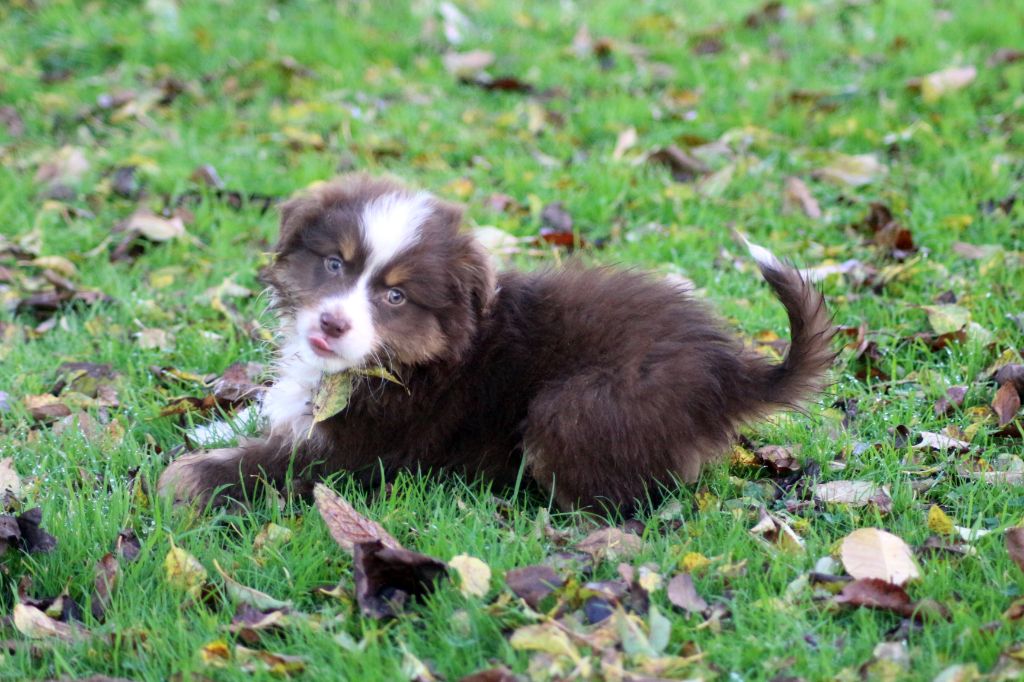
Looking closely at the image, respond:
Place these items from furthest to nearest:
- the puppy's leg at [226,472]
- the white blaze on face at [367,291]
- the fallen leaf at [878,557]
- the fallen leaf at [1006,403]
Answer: the fallen leaf at [1006,403] → the puppy's leg at [226,472] → the white blaze on face at [367,291] → the fallen leaf at [878,557]

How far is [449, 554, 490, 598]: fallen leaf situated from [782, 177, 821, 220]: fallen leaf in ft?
10.9

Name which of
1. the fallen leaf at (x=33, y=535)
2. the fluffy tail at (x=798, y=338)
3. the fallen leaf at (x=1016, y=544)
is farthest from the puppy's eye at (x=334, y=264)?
the fallen leaf at (x=1016, y=544)

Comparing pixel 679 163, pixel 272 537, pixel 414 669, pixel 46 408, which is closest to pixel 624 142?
pixel 679 163

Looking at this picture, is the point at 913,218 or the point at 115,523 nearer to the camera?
the point at 115,523

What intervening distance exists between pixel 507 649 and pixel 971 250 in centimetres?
335

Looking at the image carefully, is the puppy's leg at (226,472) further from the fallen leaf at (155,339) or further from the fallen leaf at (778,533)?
the fallen leaf at (778,533)

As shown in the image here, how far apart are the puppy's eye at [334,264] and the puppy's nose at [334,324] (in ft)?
0.65

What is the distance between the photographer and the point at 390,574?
2.90 m

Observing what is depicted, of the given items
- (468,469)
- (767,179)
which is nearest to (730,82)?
(767,179)

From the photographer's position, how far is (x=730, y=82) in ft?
23.4

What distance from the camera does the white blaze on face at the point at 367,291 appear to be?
3.38m

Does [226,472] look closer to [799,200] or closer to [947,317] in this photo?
[947,317]

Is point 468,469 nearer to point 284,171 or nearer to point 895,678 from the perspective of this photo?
point 895,678

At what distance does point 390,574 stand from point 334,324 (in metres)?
0.80
